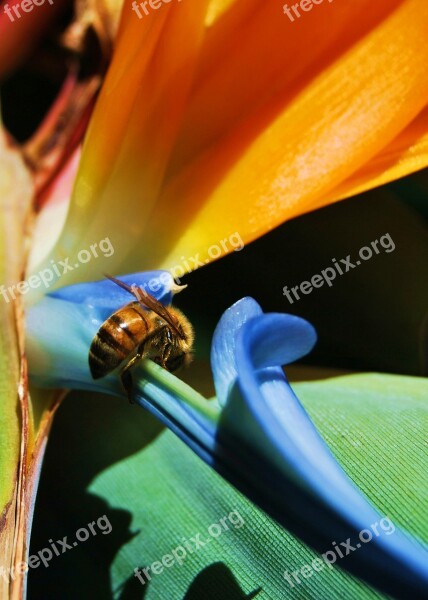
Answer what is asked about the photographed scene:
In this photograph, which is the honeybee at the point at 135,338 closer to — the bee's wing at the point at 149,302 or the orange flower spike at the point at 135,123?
the bee's wing at the point at 149,302

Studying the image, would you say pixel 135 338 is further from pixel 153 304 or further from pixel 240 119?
pixel 240 119

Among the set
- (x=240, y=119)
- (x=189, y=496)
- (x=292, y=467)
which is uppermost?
(x=240, y=119)

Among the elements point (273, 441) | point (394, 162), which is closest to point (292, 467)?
point (273, 441)

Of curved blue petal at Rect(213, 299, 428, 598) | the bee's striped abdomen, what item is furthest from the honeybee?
curved blue petal at Rect(213, 299, 428, 598)

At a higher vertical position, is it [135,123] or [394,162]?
[135,123]

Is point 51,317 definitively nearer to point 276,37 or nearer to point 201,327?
point 201,327

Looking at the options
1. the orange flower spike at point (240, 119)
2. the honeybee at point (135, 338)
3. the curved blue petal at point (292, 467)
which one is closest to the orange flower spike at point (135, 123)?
the orange flower spike at point (240, 119)

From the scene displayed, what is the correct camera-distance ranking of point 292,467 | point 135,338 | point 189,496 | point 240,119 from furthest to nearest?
point 240,119 < point 189,496 < point 135,338 < point 292,467
